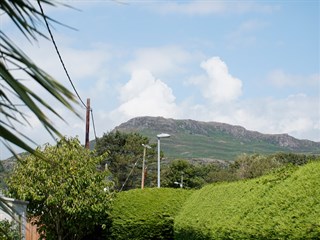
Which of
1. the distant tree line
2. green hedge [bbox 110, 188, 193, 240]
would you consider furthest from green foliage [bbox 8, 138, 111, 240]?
the distant tree line

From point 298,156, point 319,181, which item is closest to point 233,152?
point 298,156

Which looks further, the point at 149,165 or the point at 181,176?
the point at 149,165

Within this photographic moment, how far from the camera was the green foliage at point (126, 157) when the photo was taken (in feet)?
249

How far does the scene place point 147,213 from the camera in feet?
67.7

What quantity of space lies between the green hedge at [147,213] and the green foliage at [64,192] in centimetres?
71

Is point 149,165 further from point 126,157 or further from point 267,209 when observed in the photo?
point 267,209

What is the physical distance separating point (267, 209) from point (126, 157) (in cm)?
6750

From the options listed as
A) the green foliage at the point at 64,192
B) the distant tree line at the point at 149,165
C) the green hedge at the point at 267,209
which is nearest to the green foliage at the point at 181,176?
the distant tree line at the point at 149,165

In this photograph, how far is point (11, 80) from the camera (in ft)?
6.09

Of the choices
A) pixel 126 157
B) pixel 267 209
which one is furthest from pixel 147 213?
pixel 126 157

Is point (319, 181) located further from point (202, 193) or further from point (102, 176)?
point (102, 176)

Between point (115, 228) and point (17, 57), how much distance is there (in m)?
20.0

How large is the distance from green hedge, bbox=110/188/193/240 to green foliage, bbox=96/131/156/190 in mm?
52676

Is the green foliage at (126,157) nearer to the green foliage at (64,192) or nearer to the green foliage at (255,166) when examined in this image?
the green foliage at (255,166)
